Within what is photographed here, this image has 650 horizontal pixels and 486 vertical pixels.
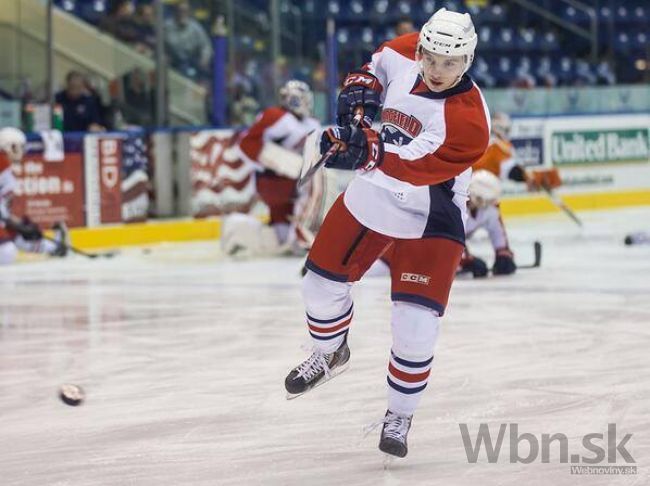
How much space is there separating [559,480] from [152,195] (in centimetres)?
754

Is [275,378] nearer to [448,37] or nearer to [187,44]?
[448,37]

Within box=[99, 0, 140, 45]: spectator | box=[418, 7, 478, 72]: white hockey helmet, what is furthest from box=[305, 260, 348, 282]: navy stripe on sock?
box=[99, 0, 140, 45]: spectator

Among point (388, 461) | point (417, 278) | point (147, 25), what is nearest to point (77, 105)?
point (147, 25)

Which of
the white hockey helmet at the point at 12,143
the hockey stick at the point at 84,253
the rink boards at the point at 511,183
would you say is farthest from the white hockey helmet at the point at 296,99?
the white hockey helmet at the point at 12,143

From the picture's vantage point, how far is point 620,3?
52.2ft

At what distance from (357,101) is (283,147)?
568 cm

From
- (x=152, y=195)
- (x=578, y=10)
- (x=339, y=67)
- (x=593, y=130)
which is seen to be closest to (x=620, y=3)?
(x=578, y=10)

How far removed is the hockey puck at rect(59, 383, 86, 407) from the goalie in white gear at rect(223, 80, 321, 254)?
15.5ft

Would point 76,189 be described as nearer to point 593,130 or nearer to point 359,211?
point 593,130

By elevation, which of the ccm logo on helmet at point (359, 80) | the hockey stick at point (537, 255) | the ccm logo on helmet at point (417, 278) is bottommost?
the hockey stick at point (537, 255)

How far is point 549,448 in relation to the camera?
4.02 m

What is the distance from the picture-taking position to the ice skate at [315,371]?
4203 mm

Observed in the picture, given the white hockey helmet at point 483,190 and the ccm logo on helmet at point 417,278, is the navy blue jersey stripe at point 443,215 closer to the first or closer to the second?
the ccm logo on helmet at point 417,278

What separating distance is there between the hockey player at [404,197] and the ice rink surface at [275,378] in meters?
0.25
